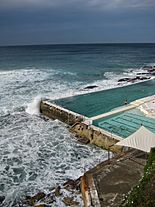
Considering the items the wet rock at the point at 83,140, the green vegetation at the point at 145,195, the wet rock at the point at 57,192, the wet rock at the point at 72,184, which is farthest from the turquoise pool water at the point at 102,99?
the green vegetation at the point at 145,195

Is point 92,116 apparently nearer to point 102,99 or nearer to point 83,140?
point 83,140

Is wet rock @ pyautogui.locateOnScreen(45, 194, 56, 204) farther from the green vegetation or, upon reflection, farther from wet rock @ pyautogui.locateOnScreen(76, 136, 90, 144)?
wet rock @ pyautogui.locateOnScreen(76, 136, 90, 144)

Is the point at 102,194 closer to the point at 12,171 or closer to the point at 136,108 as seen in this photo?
the point at 12,171

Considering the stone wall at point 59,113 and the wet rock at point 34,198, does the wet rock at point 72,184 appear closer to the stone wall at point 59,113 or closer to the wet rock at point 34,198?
the wet rock at point 34,198

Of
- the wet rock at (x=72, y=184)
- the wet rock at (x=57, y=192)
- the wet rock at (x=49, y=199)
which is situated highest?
the wet rock at (x=72, y=184)

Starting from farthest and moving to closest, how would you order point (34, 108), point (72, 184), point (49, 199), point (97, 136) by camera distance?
point (34, 108)
point (97, 136)
point (72, 184)
point (49, 199)

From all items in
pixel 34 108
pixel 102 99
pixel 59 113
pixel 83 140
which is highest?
pixel 102 99

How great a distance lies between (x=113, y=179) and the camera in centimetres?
1072

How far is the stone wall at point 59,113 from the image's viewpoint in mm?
20047

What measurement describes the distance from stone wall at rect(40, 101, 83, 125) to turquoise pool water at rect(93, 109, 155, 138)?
6.47 feet

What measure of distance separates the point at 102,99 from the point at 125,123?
24.4 ft

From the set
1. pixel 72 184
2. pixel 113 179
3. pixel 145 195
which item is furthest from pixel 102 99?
pixel 145 195

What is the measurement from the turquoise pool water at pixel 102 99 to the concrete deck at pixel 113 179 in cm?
895

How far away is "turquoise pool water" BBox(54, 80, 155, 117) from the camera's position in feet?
73.5
